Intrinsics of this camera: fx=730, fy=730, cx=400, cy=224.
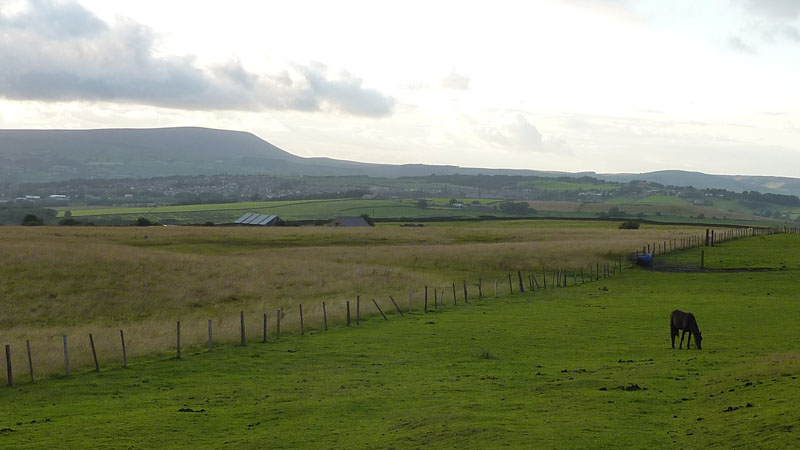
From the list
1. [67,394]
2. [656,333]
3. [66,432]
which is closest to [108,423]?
[66,432]

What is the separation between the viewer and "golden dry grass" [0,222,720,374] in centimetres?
3625

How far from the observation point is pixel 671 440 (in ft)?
49.1

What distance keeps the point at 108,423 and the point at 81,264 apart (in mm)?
39749

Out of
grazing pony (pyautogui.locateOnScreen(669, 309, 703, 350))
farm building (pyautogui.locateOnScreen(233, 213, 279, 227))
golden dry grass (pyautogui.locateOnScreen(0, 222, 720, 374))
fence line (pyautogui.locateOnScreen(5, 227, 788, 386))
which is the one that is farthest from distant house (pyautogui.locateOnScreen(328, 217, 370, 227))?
grazing pony (pyautogui.locateOnScreen(669, 309, 703, 350))

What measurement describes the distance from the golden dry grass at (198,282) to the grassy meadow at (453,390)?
4.61m

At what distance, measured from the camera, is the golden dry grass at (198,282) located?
36.2 m

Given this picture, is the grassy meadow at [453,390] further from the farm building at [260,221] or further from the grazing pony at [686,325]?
the farm building at [260,221]

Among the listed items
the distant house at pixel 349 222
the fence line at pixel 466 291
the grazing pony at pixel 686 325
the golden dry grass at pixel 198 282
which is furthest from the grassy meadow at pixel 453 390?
the distant house at pixel 349 222

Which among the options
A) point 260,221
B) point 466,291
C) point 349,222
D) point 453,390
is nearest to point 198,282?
point 466,291

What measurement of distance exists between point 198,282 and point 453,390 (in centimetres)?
3626

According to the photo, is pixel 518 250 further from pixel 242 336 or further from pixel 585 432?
pixel 585 432

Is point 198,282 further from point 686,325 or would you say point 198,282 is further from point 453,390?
point 686,325

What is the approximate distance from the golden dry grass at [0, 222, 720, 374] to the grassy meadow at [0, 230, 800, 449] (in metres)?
4.61

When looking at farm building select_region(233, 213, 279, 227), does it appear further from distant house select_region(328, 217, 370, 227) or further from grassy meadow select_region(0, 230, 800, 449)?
grassy meadow select_region(0, 230, 800, 449)
